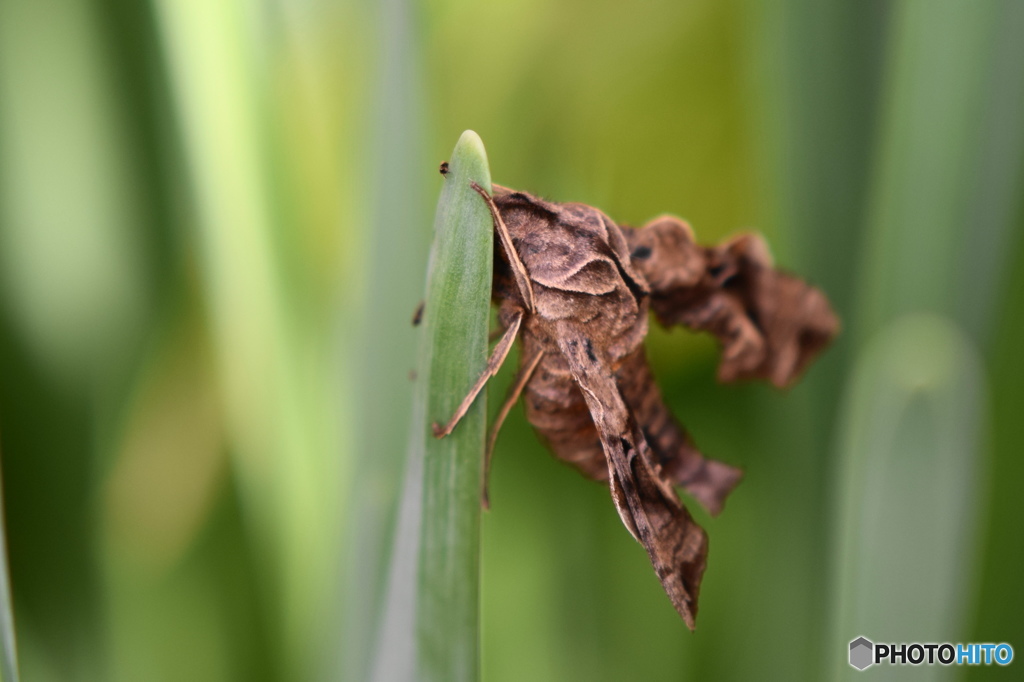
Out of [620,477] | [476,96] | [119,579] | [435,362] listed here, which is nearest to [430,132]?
[476,96]

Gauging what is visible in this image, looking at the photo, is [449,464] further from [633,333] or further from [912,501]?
[912,501]

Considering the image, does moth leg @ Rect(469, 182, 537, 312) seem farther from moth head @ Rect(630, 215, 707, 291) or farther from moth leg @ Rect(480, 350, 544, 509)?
moth head @ Rect(630, 215, 707, 291)

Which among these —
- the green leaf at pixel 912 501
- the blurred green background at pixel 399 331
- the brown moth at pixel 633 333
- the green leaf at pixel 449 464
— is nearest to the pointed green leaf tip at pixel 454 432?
the green leaf at pixel 449 464

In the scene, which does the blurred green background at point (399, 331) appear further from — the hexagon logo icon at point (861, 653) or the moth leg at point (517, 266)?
the moth leg at point (517, 266)

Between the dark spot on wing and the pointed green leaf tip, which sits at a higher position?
the dark spot on wing

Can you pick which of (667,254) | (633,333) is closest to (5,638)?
(633,333)

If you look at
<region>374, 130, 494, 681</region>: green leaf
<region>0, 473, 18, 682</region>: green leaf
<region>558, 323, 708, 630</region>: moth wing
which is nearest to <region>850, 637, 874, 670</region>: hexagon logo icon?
<region>558, 323, 708, 630</region>: moth wing
